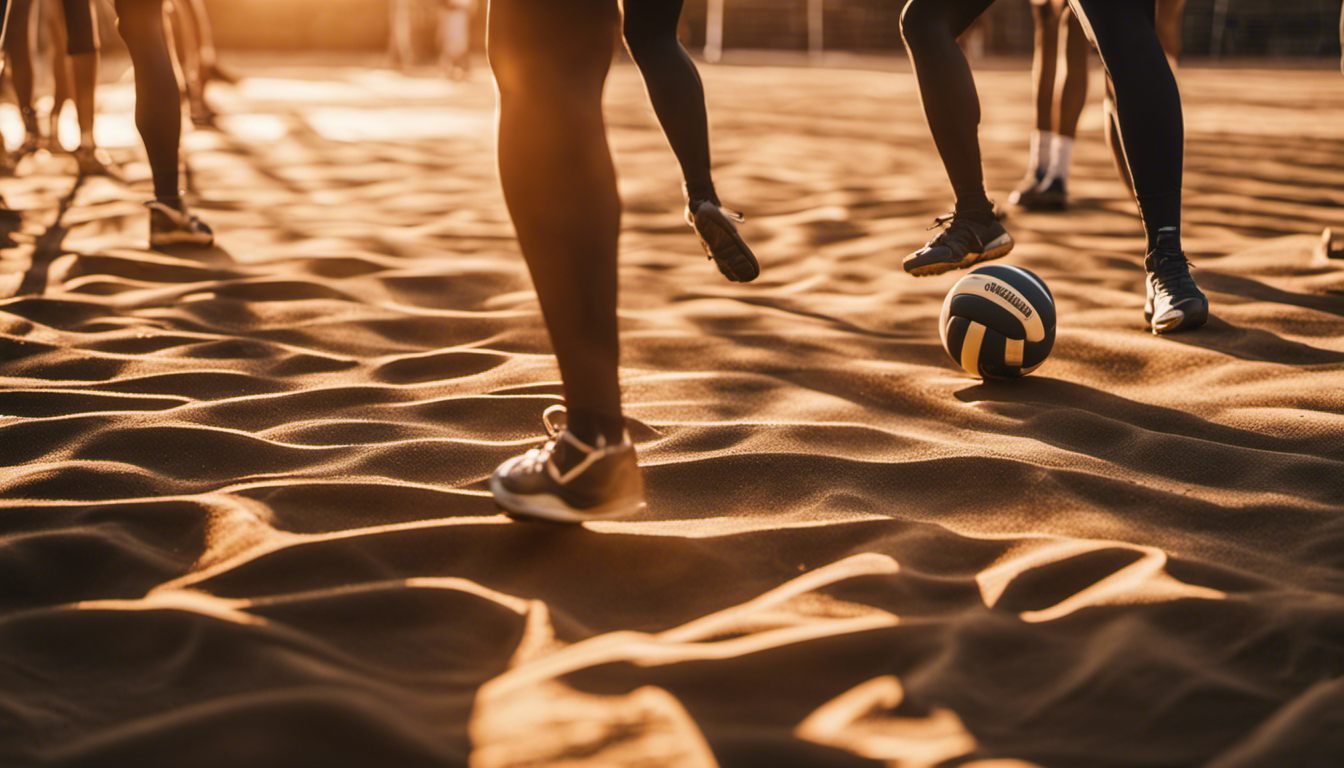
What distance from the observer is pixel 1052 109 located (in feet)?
16.3

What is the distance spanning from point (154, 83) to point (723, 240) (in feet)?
7.84

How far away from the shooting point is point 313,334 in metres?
2.99

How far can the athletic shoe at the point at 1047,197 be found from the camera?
483cm

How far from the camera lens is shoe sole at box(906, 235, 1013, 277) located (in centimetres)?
273

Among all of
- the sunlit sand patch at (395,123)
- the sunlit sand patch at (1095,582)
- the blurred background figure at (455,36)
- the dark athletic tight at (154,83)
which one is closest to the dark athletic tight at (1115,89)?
the sunlit sand patch at (1095,582)

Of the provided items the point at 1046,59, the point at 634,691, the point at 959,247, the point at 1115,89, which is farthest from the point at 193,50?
the point at 634,691

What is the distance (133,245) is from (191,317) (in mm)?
1153

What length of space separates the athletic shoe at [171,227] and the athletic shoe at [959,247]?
9.00 ft

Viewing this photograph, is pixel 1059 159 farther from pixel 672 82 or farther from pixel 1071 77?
pixel 672 82

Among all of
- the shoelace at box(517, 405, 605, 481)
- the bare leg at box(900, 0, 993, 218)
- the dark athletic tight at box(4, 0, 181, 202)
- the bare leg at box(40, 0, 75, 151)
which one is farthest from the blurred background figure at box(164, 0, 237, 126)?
the shoelace at box(517, 405, 605, 481)

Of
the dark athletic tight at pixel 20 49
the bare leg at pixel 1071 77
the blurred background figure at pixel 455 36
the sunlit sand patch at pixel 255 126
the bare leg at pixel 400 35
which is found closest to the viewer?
the bare leg at pixel 1071 77

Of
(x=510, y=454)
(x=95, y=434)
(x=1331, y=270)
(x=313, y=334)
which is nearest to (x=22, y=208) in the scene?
(x=313, y=334)

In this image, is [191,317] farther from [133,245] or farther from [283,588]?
[283,588]

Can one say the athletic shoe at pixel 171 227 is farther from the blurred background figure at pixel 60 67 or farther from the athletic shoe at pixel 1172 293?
the athletic shoe at pixel 1172 293
